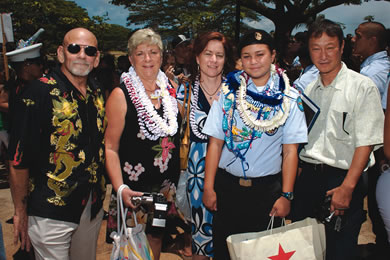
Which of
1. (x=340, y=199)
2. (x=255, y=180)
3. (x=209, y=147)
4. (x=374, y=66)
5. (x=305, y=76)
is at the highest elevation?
(x=374, y=66)

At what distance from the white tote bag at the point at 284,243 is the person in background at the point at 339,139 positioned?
10.6 inches

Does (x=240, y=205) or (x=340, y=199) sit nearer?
(x=340, y=199)

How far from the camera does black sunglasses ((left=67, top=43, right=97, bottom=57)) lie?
228 centimetres

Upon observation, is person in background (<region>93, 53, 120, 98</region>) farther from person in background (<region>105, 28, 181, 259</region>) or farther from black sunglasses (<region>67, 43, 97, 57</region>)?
black sunglasses (<region>67, 43, 97, 57</region>)

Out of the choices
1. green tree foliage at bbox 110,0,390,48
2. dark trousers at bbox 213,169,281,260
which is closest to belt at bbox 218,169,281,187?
dark trousers at bbox 213,169,281,260

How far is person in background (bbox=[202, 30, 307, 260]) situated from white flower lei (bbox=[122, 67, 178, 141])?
1.35 ft

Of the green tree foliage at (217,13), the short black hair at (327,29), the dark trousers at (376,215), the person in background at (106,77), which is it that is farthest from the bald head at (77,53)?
the green tree foliage at (217,13)

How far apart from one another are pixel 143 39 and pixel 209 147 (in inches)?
43.7

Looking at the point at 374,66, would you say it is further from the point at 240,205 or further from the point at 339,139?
the point at 240,205

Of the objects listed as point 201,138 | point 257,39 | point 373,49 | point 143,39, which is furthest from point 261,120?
point 373,49

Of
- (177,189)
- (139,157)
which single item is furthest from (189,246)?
(139,157)

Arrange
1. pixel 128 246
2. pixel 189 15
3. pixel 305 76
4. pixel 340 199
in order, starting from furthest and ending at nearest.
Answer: pixel 189 15 < pixel 305 76 < pixel 340 199 < pixel 128 246

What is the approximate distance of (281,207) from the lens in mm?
2297

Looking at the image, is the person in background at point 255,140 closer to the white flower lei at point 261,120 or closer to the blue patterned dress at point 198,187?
the white flower lei at point 261,120
